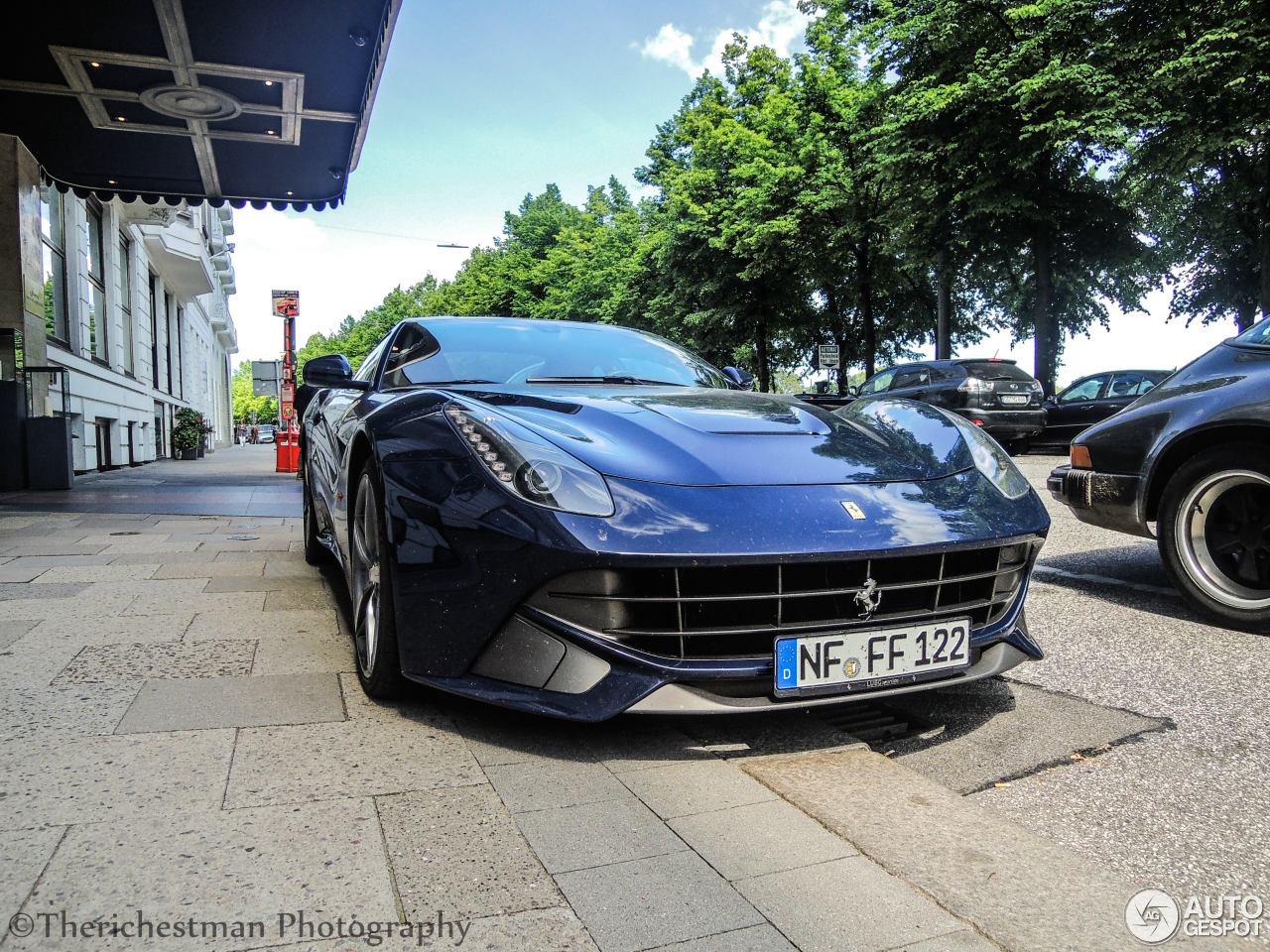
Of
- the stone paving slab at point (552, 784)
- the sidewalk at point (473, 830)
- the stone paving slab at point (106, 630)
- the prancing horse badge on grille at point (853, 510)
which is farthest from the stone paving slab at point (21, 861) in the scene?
the prancing horse badge on grille at point (853, 510)

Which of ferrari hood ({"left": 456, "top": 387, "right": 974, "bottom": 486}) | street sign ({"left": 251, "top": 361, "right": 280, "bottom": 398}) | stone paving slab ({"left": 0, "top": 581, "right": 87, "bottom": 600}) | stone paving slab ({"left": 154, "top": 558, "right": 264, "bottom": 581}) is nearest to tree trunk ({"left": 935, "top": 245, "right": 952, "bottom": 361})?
street sign ({"left": 251, "top": 361, "right": 280, "bottom": 398})

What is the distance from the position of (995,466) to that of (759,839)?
1.59 meters

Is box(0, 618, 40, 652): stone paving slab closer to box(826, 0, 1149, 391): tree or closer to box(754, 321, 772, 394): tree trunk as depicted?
box(826, 0, 1149, 391): tree

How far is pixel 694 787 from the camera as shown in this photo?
2.23 meters

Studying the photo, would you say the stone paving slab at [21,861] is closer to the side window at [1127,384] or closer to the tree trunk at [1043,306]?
the side window at [1127,384]

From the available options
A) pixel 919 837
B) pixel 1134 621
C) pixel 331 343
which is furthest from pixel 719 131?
pixel 331 343

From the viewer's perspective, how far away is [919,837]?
1.99 meters

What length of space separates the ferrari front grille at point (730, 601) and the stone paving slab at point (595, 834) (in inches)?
15.8

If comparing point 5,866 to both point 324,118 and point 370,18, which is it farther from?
point 324,118

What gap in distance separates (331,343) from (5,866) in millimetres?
96583

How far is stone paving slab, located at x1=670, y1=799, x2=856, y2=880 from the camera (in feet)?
6.07

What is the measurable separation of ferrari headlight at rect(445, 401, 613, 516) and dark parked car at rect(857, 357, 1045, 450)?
42.1 feet

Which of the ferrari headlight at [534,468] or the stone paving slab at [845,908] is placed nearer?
the stone paving slab at [845,908]

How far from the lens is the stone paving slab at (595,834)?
1.86 m
